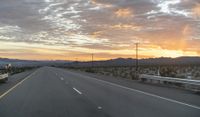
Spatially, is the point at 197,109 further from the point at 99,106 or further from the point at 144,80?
the point at 144,80

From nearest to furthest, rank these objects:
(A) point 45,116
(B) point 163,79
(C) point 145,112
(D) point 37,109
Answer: (A) point 45,116, (C) point 145,112, (D) point 37,109, (B) point 163,79

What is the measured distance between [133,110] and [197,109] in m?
2.54

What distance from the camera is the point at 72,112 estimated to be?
42.4 feet

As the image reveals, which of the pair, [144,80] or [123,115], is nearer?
[123,115]

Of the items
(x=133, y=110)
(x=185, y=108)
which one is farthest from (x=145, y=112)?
(x=185, y=108)

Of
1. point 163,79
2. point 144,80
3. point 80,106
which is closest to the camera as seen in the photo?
point 80,106

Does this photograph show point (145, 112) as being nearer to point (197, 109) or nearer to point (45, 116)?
point (197, 109)

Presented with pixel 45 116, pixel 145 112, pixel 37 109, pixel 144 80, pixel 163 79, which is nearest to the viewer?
pixel 45 116

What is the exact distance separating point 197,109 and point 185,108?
1.54 feet

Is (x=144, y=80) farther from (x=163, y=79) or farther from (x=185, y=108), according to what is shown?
(x=185, y=108)

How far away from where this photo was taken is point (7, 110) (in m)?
13.6

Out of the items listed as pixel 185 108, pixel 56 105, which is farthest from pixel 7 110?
pixel 185 108

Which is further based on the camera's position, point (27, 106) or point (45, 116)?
point (27, 106)

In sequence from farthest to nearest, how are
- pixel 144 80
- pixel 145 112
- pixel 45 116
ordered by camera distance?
pixel 144 80 → pixel 145 112 → pixel 45 116
